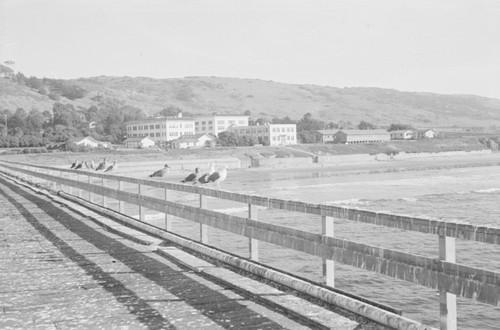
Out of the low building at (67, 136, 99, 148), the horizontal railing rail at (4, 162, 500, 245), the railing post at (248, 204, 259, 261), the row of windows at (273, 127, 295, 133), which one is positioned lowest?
the low building at (67, 136, 99, 148)

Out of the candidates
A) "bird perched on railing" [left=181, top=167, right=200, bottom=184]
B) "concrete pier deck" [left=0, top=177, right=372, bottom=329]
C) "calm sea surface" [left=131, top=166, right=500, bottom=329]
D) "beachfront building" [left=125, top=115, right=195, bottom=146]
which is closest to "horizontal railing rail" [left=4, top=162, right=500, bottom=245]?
"calm sea surface" [left=131, top=166, right=500, bottom=329]

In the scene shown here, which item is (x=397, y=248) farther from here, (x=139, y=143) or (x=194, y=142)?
(x=194, y=142)

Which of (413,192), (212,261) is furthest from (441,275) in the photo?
(413,192)

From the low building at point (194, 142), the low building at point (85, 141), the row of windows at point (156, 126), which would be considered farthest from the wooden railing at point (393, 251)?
the row of windows at point (156, 126)

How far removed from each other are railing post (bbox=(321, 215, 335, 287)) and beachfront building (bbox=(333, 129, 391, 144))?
17409cm

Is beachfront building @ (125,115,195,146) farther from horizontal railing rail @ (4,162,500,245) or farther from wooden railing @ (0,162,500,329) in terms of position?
horizontal railing rail @ (4,162,500,245)

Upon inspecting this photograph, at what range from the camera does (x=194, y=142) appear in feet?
506

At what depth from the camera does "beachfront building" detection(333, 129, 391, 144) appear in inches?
7156

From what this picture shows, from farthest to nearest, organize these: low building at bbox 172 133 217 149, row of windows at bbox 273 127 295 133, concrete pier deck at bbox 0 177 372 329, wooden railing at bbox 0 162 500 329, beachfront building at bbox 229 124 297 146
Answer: row of windows at bbox 273 127 295 133 < beachfront building at bbox 229 124 297 146 < low building at bbox 172 133 217 149 < concrete pier deck at bbox 0 177 372 329 < wooden railing at bbox 0 162 500 329

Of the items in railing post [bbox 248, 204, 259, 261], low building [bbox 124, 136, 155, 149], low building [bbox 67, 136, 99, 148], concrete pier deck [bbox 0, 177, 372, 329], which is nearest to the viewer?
concrete pier deck [bbox 0, 177, 372, 329]

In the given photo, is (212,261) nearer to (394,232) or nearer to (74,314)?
(74,314)

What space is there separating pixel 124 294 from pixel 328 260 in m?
2.26

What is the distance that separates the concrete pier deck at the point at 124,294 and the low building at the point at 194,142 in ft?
468

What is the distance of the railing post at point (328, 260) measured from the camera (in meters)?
6.83
